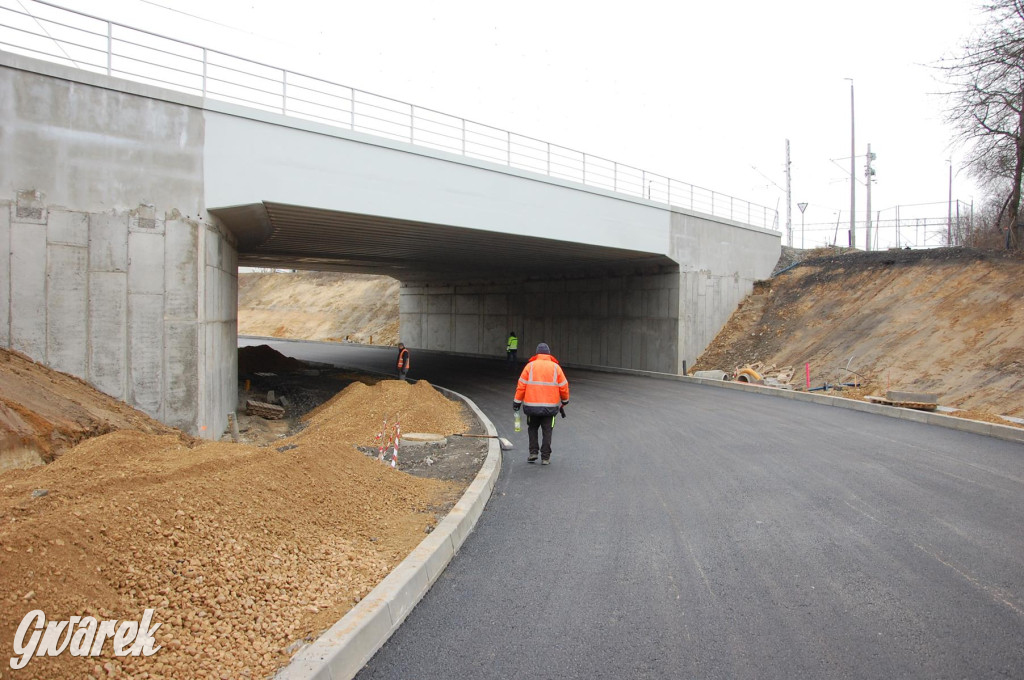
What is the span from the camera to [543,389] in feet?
28.7

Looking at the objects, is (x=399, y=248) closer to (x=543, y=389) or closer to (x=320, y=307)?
(x=543, y=389)

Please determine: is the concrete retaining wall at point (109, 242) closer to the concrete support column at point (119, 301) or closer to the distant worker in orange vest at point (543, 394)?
the concrete support column at point (119, 301)

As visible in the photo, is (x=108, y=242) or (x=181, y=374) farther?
(x=181, y=374)

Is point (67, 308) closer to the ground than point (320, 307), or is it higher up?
closer to the ground

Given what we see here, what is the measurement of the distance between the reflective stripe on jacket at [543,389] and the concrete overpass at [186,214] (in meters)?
5.59

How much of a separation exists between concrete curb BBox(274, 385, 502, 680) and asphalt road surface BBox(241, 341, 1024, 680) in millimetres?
94

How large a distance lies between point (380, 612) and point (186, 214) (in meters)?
8.66

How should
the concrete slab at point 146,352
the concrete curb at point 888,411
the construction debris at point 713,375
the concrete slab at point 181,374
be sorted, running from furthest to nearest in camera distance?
the construction debris at point 713,375, the concrete curb at point 888,411, the concrete slab at point 181,374, the concrete slab at point 146,352

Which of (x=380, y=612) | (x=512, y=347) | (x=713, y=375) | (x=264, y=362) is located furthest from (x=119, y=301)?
(x=512, y=347)

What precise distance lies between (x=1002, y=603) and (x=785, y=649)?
1952 millimetres

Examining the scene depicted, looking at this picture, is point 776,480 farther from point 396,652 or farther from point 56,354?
point 56,354

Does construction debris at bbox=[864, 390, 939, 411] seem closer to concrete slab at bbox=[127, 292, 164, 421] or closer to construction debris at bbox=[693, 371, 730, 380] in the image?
construction debris at bbox=[693, 371, 730, 380]

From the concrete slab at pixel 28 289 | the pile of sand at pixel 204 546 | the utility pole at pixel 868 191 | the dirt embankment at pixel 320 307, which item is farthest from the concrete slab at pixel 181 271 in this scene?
the dirt embankment at pixel 320 307

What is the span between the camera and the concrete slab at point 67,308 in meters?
8.86
